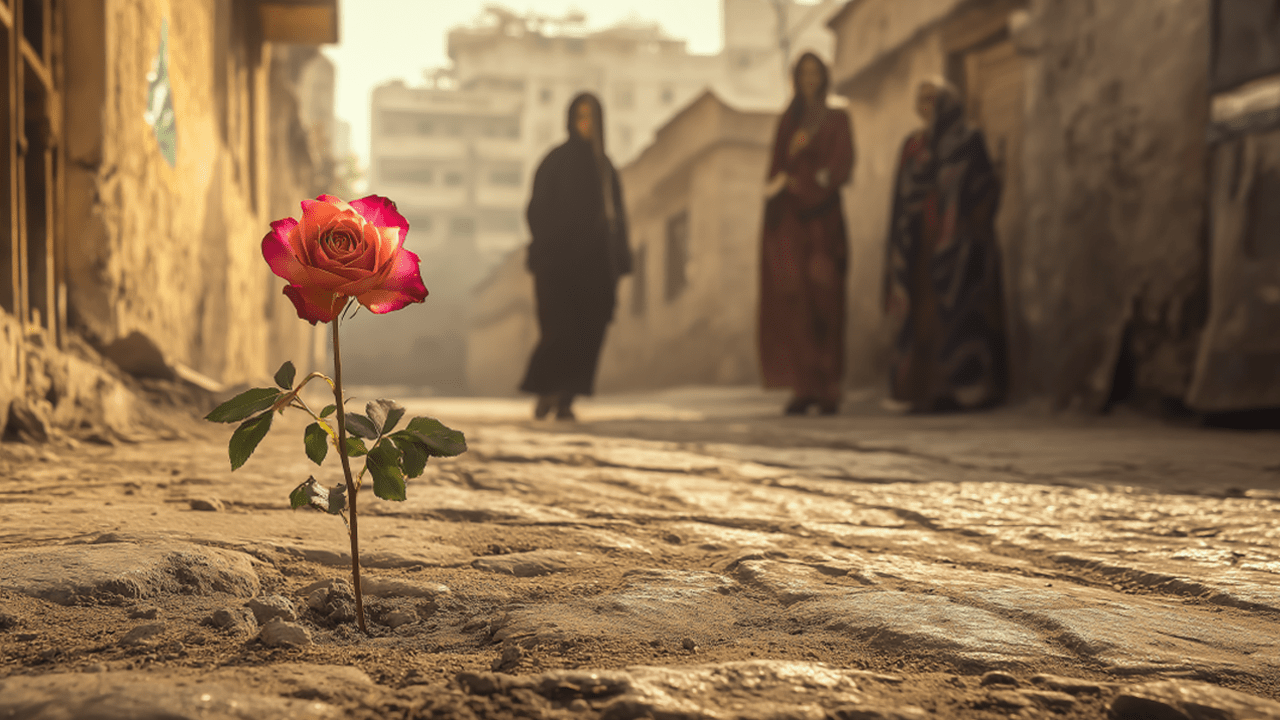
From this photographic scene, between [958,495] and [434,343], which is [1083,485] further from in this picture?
[434,343]

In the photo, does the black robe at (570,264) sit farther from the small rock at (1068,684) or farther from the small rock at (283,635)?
the small rock at (1068,684)

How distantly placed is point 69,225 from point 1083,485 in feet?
10.8

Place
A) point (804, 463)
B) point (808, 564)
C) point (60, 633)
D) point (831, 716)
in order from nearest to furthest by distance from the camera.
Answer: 1. point (831, 716)
2. point (60, 633)
3. point (808, 564)
4. point (804, 463)

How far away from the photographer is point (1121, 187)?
17.7ft

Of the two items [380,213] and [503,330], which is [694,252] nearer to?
[503,330]

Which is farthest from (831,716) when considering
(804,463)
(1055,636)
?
(804,463)

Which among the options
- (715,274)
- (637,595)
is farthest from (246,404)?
(715,274)

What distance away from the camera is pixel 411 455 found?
1.13 meters

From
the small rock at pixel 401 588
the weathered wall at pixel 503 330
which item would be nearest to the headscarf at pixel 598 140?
the small rock at pixel 401 588

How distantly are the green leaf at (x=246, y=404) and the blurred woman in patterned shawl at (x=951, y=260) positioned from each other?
526 cm

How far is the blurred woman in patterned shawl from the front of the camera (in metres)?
5.80

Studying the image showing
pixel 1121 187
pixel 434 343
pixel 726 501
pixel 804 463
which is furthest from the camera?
pixel 434 343

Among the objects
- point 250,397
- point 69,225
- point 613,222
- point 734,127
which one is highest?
point 734,127

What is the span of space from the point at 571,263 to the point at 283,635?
450 cm
